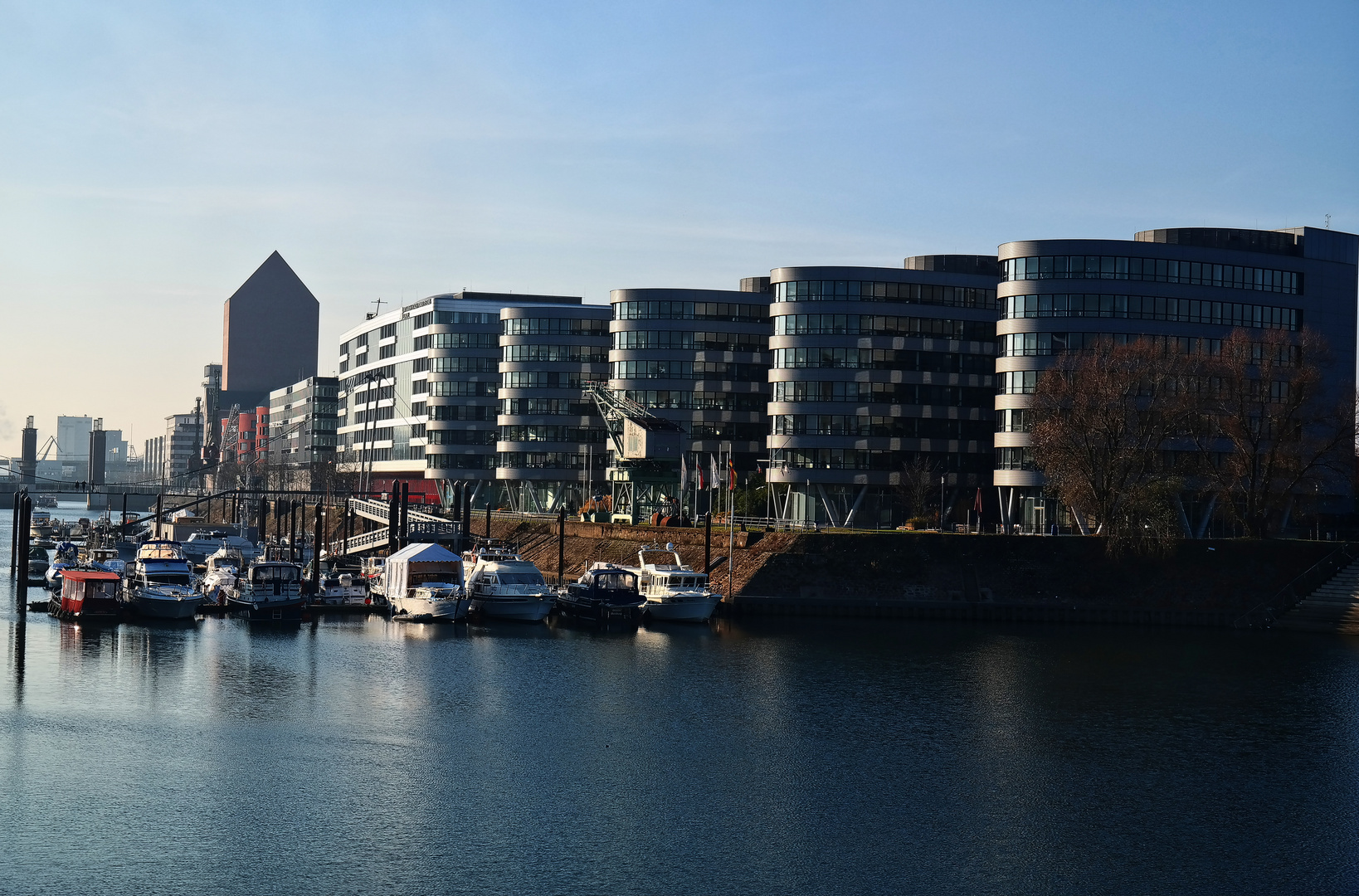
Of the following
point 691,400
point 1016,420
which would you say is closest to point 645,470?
point 691,400

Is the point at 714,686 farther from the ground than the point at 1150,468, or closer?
closer

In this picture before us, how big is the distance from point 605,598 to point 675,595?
5.52 m

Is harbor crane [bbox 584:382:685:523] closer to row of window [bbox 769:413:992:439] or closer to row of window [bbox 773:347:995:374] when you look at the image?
row of window [bbox 769:413:992:439]

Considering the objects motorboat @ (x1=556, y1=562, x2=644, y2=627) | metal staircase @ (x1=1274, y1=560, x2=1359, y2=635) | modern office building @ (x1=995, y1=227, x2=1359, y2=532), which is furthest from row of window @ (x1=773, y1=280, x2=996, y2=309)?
metal staircase @ (x1=1274, y1=560, x2=1359, y2=635)

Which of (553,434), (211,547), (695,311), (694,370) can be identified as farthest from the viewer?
(553,434)

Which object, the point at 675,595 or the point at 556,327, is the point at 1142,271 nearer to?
the point at 675,595

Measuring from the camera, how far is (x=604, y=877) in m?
42.3

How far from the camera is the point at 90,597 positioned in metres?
104

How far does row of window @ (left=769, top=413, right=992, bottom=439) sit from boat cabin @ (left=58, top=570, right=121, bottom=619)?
74.0m

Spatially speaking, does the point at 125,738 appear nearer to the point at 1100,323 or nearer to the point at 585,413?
the point at 1100,323

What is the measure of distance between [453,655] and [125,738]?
101ft

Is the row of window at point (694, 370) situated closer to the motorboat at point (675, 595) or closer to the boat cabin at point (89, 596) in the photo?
the motorboat at point (675, 595)

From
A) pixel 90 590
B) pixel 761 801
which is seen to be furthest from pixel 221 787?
pixel 90 590

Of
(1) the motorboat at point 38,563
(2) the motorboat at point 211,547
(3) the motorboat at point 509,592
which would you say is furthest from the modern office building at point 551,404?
(3) the motorboat at point 509,592
